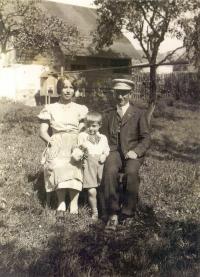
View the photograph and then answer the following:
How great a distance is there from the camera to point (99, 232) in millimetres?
4418

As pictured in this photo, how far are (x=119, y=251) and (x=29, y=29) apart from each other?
1761 centimetres

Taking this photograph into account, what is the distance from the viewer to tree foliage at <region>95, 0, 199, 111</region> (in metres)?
17.9

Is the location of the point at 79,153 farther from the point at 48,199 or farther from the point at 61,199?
the point at 48,199

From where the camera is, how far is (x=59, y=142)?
5.14 meters

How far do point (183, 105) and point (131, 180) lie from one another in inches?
661

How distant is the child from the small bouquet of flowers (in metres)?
0.03

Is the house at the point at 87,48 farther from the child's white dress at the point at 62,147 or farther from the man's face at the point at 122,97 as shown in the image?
the man's face at the point at 122,97

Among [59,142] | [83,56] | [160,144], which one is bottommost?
[160,144]

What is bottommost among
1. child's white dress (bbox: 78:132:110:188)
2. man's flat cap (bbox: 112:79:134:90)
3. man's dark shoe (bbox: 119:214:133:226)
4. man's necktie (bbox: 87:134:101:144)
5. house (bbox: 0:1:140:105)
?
man's dark shoe (bbox: 119:214:133:226)

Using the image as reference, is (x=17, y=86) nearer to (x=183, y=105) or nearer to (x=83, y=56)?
(x=83, y=56)

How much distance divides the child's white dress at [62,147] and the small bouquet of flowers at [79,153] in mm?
104

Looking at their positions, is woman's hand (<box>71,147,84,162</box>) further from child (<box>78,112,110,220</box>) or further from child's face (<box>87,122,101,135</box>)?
child's face (<box>87,122,101,135</box>)

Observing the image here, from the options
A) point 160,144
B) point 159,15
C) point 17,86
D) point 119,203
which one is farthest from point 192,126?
point 119,203

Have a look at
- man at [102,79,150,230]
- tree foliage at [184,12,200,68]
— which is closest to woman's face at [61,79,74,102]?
man at [102,79,150,230]
